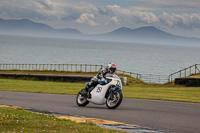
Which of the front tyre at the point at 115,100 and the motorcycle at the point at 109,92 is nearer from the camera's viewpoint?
the front tyre at the point at 115,100

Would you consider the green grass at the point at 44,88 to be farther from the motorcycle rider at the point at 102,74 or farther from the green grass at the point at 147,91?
the motorcycle rider at the point at 102,74

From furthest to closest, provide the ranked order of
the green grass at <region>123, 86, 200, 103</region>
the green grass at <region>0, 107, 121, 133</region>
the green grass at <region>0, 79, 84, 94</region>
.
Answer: the green grass at <region>0, 79, 84, 94</region> → the green grass at <region>123, 86, 200, 103</region> → the green grass at <region>0, 107, 121, 133</region>

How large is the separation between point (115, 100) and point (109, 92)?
461 mm

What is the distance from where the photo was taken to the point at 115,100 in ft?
43.9

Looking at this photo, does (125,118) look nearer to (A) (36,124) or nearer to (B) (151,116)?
(B) (151,116)

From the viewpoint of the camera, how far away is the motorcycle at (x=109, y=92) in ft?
43.5

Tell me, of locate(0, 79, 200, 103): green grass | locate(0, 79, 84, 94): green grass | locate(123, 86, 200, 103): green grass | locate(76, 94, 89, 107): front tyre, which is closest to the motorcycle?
locate(76, 94, 89, 107): front tyre

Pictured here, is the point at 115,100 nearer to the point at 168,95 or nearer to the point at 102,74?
the point at 102,74

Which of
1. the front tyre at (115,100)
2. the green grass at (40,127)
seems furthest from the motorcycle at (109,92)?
the green grass at (40,127)

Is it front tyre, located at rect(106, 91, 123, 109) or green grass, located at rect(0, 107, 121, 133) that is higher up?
front tyre, located at rect(106, 91, 123, 109)

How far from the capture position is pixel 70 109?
550 inches

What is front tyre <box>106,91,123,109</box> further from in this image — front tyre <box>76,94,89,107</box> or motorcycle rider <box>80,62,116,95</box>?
front tyre <box>76,94,89,107</box>

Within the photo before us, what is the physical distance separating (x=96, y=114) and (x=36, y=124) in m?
3.63

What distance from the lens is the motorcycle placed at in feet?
43.5
